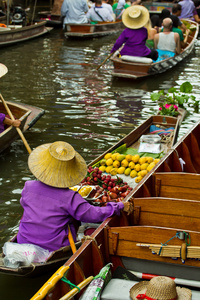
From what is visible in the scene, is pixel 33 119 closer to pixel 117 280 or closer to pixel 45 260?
pixel 45 260

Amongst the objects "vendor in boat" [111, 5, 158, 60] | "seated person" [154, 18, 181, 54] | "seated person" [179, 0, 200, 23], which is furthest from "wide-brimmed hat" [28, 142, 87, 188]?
"seated person" [179, 0, 200, 23]

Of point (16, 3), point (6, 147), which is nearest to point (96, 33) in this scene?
point (16, 3)

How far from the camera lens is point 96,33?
620 inches

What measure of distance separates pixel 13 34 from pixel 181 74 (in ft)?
18.2

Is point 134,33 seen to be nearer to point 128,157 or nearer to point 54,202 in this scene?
point 128,157

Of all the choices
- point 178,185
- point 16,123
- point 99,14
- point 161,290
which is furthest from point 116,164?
point 99,14

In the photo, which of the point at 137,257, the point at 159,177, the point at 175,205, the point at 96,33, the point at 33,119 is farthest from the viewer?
the point at 96,33

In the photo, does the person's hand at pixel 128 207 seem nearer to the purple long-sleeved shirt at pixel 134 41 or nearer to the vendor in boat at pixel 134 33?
the vendor in boat at pixel 134 33

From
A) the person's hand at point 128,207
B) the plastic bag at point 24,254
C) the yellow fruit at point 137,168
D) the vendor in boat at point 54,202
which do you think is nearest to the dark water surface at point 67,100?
the plastic bag at point 24,254

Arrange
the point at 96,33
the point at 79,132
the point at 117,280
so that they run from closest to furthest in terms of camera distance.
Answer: the point at 117,280
the point at 79,132
the point at 96,33

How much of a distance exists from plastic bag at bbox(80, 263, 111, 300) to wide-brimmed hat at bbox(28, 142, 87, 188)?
801 mm

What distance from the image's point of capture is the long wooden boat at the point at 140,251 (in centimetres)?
306

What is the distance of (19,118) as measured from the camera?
7.08m

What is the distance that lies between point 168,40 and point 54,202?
27.3 feet
